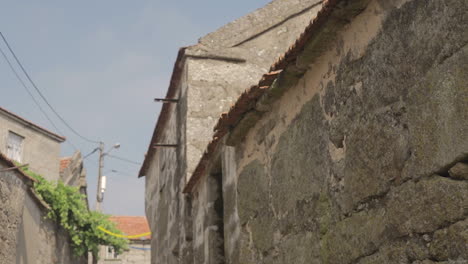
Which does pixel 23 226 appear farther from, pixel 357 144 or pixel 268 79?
pixel 357 144

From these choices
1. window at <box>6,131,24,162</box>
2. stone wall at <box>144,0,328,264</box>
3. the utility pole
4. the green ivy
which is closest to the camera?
stone wall at <box>144,0,328,264</box>

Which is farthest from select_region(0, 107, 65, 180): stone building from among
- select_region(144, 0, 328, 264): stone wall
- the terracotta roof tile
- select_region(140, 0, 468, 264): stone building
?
select_region(140, 0, 468, 264): stone building

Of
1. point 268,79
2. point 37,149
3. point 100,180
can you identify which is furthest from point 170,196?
point 100,180

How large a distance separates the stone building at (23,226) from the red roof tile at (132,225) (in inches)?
578

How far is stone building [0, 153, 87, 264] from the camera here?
368 inches

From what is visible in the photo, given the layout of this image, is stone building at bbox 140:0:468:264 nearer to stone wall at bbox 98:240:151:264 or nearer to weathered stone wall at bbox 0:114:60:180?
weathered stone wall at bbox 0:114:60:180

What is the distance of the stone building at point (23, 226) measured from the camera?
9336 millimetres

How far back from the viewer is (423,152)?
2307mm

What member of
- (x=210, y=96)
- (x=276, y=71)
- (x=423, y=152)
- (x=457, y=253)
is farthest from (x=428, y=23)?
(x=210, y=96)

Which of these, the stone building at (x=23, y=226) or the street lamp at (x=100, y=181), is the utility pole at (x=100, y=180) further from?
the stone building at (x=23, y=226)

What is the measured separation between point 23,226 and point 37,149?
6914 mm

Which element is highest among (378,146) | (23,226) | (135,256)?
(378,146)

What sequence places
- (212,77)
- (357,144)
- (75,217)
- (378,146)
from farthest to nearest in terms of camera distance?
1. (75,217)
2. (212,77)
3. (357,144)
4. (378,146)

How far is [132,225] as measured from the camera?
29281 mm
